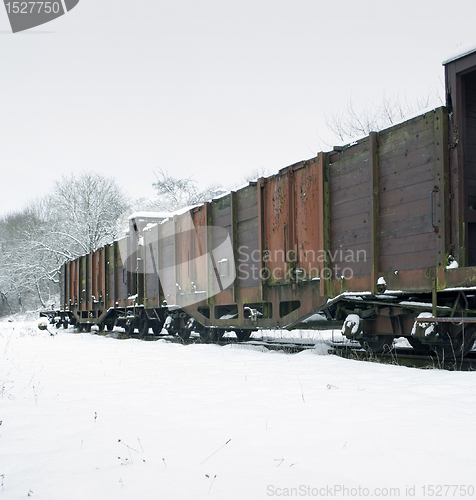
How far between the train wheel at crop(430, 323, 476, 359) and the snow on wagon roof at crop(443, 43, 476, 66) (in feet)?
10.3

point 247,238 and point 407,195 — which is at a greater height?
point 407,195

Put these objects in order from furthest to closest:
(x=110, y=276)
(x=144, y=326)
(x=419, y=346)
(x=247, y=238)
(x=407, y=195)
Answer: (x=110, y=276) < (x=144, y=326) < (x=247, y=238) < (x=419, y=346) < (x=407, y=195)

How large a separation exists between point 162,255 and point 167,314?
164 cm

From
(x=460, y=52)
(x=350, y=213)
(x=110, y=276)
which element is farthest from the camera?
(x=110, y=276)

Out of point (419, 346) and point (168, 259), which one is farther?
point (168, 259)

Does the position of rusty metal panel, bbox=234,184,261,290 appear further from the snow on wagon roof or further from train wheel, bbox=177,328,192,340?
the snow on wagon roof

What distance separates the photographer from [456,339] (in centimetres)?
597

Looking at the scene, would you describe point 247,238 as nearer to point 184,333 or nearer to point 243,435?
point 184,333

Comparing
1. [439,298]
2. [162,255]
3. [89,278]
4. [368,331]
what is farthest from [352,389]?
[89,278]

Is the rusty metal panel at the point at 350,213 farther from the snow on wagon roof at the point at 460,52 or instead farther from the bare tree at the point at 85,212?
the bare tree at the point at 85,212

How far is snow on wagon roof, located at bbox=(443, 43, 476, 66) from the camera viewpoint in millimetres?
5645

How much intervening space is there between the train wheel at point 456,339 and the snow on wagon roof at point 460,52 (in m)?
3.14

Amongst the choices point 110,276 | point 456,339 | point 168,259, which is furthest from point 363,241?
point 110,276

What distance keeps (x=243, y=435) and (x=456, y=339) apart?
370 cm
